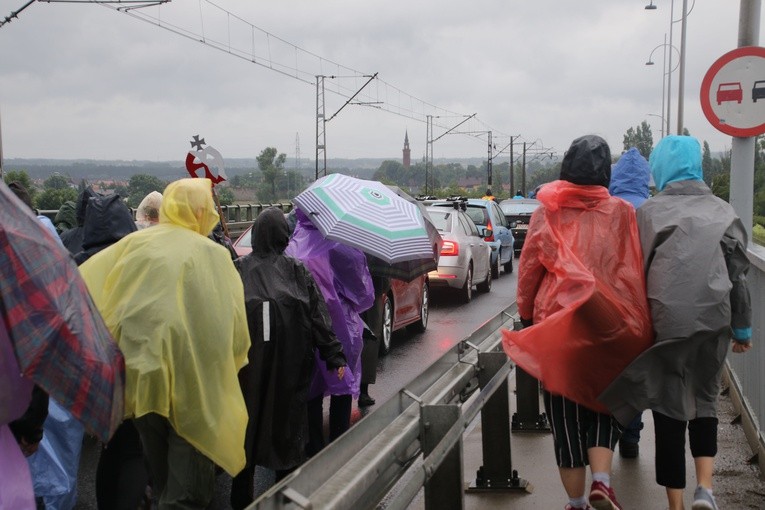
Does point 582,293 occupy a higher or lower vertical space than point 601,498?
higher

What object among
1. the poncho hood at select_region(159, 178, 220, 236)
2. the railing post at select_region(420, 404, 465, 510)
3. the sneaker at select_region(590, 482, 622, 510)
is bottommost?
the sneaker at select_region(590, 482, 622, 510)

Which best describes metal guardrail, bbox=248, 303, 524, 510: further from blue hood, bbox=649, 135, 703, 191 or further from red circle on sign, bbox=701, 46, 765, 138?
red circle on sign, bbox=701, 46, 765, 138

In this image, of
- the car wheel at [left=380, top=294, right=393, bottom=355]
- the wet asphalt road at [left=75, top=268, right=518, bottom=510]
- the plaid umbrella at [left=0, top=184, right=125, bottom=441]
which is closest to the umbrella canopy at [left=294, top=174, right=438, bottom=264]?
the wet asphalt road at [left=75, top=268, right=518, bottom=510]

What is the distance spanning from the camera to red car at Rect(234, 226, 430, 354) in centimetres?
1205

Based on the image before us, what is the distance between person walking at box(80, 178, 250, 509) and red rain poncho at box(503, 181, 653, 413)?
135 centimetres

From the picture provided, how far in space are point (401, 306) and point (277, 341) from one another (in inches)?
279

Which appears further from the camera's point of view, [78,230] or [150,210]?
[78,230]

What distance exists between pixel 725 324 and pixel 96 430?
284 cm

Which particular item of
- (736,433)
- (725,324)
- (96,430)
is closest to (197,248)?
(96,430)

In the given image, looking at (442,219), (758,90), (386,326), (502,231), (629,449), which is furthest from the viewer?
(502,231)

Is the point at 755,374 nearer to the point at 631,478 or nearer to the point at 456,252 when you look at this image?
the point at 631,478

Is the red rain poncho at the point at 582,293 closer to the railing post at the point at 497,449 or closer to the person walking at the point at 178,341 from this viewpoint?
the railing post at the point at 497,449

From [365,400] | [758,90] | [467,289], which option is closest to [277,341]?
[365,400]

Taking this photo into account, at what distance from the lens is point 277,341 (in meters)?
5.80
